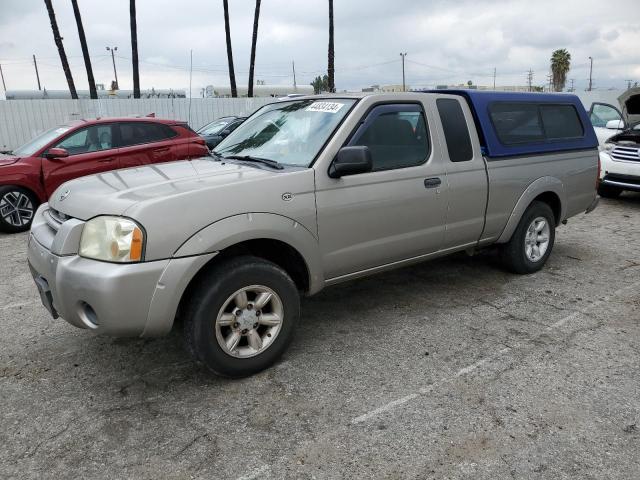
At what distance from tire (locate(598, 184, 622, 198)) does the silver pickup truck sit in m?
5.18

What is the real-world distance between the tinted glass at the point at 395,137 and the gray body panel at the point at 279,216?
0.06m

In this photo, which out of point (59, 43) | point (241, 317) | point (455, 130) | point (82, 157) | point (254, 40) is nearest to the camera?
point (241, 317)

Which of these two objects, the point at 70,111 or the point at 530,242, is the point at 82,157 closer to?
the point at 530,242

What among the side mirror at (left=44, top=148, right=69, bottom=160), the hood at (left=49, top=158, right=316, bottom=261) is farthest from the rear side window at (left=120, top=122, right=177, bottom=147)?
the hood at (left=49, top=158, right=316, bottom=261)

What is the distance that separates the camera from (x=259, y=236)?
322 centimetres

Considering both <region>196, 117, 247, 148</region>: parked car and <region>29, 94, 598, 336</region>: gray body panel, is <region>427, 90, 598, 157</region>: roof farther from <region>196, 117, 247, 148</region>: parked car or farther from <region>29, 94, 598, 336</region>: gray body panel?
<region>196, 117, 247, 148</region>: parked car

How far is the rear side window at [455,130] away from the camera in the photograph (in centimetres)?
436

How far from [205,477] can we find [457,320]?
245 centimetres

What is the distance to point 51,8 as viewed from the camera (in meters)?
21.6

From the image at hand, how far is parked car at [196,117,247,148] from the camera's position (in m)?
13.2

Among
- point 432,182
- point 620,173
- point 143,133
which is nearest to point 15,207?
point 143,133

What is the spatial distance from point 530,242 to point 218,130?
1053 cm

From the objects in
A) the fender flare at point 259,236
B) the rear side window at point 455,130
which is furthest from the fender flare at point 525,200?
the fender flare at point 259,236

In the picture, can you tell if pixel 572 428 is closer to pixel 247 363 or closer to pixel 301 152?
pixel 247 363
